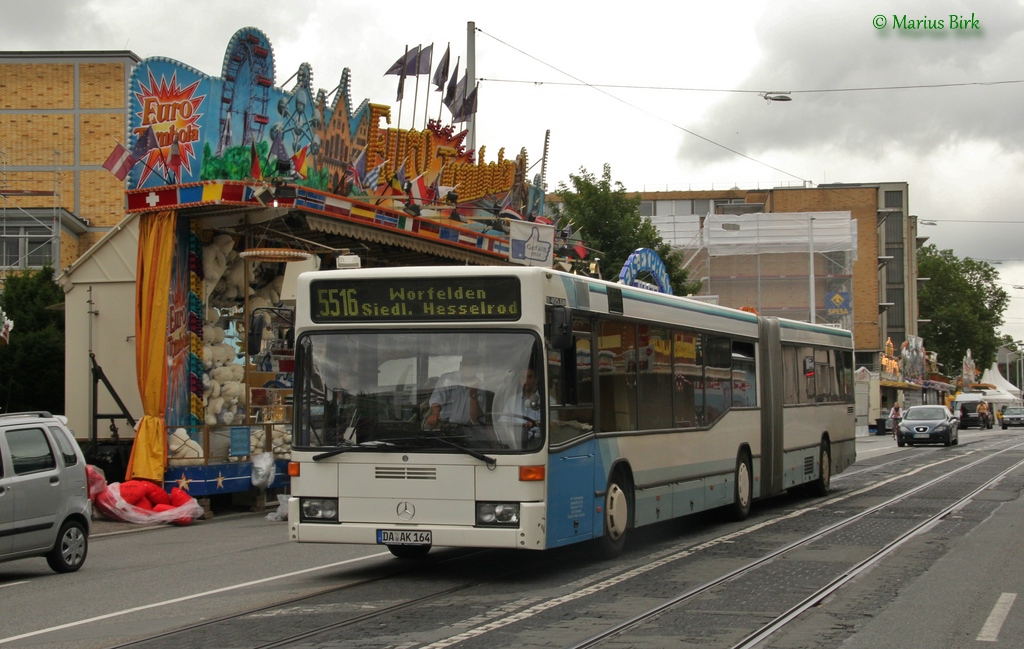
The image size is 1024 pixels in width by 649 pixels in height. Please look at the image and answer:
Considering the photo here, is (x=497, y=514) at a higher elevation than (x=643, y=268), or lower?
lower

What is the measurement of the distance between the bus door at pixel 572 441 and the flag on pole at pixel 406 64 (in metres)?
14.5

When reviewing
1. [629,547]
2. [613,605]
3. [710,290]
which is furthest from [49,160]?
[613,605]

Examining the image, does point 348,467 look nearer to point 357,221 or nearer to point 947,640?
point 947,640

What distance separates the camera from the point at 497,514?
1030cm

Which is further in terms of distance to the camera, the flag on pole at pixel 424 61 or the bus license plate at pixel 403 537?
the flag on pole at pixel 424 61

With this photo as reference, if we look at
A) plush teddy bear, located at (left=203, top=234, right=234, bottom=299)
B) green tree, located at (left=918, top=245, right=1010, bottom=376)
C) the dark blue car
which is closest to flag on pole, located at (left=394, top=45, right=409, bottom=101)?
plush teddy bear, located at (left=203, top=234, right=234, bottom=299)

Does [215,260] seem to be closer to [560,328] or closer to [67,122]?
[560,328]

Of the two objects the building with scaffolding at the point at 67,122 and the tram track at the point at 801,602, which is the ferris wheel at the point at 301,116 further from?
the building with scaffolding at the point at 67,122

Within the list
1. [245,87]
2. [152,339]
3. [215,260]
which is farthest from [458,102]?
[152,339]

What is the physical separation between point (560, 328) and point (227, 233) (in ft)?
37.1

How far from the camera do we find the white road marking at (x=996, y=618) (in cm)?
832

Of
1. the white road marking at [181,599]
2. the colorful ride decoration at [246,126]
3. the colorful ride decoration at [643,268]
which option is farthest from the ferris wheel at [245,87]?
the colorful ride decoration at [643,268]

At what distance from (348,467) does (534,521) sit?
5.60 ft

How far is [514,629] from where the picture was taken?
8.33 meters
